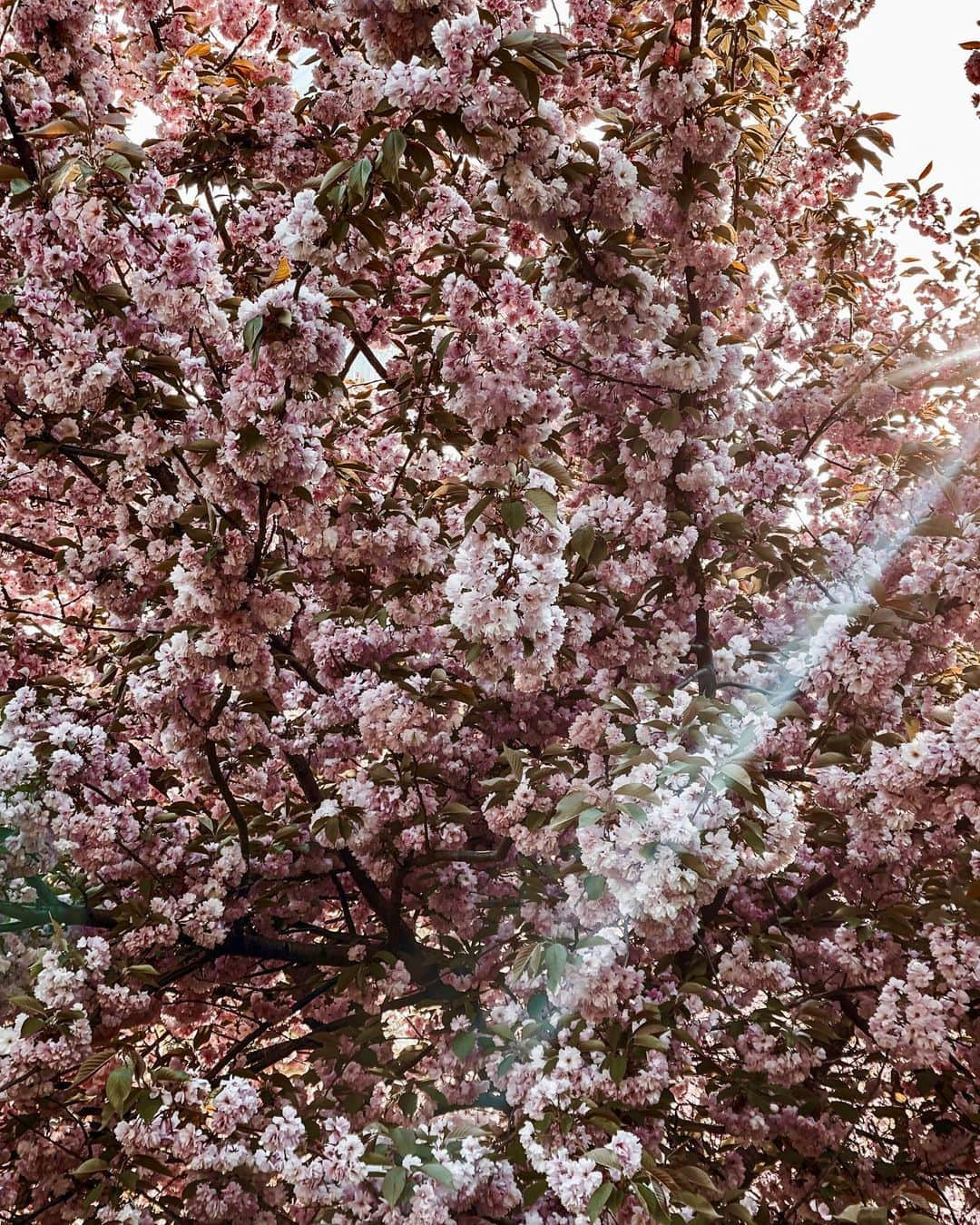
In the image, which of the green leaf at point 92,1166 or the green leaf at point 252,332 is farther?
the green leaf at point 92,1166

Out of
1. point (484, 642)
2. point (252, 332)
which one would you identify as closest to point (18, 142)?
point (252, 332)

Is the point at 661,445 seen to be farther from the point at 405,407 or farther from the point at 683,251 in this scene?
the point at 405,407

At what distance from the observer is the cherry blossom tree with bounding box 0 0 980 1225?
2283 millimetres

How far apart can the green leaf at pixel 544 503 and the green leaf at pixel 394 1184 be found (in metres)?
1.82

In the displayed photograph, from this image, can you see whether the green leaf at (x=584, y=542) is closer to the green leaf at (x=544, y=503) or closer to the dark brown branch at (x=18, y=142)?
the green leaf at (x=544, y=503)

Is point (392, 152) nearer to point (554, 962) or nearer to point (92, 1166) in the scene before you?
point (554, 962)

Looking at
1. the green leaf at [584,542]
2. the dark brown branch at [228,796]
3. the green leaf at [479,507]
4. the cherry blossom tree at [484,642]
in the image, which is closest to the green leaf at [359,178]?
the cherry blossom tree at [484,642]

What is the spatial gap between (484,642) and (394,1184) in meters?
1.48

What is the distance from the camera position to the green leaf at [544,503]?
2209mm

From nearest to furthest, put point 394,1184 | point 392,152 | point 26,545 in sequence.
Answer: point 392,152, point 394,1184, point 26,545

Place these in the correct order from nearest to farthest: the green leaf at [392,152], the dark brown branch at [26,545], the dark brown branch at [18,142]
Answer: the green leaf at [392,152] → the dark brown branch at [18,142] → the dark brown branch at [26,545]

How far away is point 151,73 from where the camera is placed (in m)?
4.02

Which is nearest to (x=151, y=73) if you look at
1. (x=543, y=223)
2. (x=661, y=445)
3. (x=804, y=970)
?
(x=543, y=223)

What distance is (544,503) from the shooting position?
2225 millimetres
